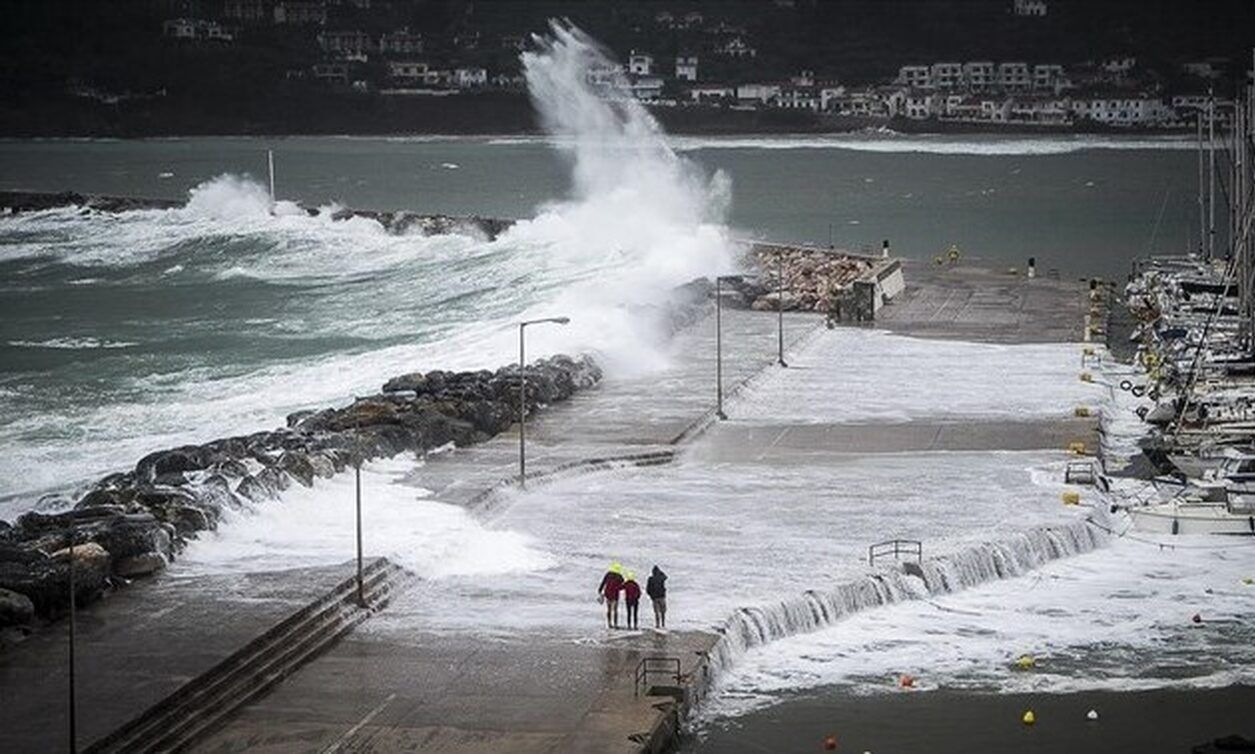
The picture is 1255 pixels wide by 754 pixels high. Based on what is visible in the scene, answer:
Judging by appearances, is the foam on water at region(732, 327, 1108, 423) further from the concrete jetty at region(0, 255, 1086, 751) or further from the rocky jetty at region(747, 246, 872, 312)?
the concrete jetty at region(0, 255, 1086, 751)

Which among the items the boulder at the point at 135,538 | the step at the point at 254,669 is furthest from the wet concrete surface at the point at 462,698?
the boulder at the point at 135,538

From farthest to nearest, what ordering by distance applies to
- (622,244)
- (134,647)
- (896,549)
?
(622,244)
(896,549)
(134,647)

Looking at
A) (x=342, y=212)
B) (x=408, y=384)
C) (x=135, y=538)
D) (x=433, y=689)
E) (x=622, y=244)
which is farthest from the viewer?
(x=342, y=212)

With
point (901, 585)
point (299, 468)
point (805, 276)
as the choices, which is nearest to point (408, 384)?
point (299, 468)

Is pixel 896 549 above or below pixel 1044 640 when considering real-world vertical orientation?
above

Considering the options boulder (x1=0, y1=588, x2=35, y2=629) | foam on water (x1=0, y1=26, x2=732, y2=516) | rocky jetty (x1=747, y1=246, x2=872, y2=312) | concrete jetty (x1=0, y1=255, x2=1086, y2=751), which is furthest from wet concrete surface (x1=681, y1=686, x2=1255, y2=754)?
rocky jetty (x1=747, y1=246, x2=872, y2=312)

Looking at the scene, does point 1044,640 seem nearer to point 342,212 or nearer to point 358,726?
point 358,726

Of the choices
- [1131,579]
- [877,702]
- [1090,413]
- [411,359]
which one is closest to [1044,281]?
[411,359]
